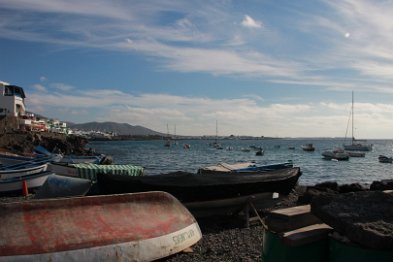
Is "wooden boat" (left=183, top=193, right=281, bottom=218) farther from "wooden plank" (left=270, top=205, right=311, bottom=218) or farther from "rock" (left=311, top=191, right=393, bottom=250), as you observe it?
"rock" (left=311, top=191, right=393, bottom=250)

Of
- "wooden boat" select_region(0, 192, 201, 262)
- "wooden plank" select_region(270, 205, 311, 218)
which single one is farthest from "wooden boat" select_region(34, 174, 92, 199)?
"wooden plank" select_region(270, 205, 311, 218)

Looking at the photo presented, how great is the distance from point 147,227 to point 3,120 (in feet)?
206

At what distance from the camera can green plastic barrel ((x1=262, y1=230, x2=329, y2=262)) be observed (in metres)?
4.73

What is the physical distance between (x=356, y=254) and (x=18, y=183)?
17478 mm

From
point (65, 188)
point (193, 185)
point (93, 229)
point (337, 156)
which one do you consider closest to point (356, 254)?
point (93, 229)

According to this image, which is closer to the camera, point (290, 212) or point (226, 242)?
point (290, 212)

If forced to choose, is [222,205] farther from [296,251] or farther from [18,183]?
[18,183]

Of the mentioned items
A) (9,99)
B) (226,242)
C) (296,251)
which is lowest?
(226,242)

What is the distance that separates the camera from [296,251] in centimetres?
472

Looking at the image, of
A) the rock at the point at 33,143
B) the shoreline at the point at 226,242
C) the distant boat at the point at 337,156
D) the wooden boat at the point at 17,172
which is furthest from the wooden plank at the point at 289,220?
the distant boat at the point at 337,156

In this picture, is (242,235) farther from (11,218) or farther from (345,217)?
(345,217)

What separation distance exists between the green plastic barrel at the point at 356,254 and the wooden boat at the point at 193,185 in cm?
779

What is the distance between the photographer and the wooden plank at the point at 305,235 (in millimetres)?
4672

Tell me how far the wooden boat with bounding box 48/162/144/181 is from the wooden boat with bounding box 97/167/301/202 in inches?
142
